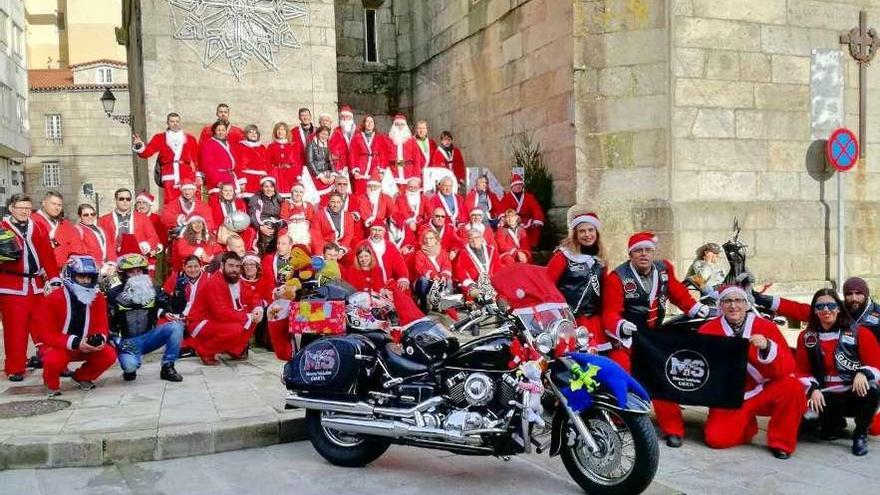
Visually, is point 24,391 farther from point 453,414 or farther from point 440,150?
point 440,150

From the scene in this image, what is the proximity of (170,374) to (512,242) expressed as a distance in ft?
19.4

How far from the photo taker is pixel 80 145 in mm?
46281

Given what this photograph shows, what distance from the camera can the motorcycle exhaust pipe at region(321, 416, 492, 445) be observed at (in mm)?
4932

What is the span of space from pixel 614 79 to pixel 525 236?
2.64 metres

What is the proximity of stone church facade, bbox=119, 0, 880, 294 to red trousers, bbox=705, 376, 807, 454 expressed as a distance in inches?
216

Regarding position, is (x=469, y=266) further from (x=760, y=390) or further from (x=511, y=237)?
(x=760, y=390)

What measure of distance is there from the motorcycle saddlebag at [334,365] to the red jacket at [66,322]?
247cm

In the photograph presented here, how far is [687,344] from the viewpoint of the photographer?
602 cm

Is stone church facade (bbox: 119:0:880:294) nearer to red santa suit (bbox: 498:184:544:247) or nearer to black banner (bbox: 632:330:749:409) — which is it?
red santa suit (bbox: 498:184:544:247)

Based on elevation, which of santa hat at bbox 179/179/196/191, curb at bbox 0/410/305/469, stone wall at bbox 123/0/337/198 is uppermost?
stone wall at bbox 123/0/337/198

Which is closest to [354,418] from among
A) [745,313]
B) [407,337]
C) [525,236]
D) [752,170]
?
[407,337]

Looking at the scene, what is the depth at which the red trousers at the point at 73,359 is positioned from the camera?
273 inches

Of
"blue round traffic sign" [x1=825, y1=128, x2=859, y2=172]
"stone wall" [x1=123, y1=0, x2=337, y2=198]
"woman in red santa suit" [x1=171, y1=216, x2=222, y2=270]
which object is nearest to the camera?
"woman in red santa suit" [x1=171, y1=216, x2=222, y2=270]

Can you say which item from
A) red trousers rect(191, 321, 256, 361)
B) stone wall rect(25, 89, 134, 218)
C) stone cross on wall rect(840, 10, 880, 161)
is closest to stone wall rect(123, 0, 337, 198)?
red trousers rect(191, 321, 256, 361)
